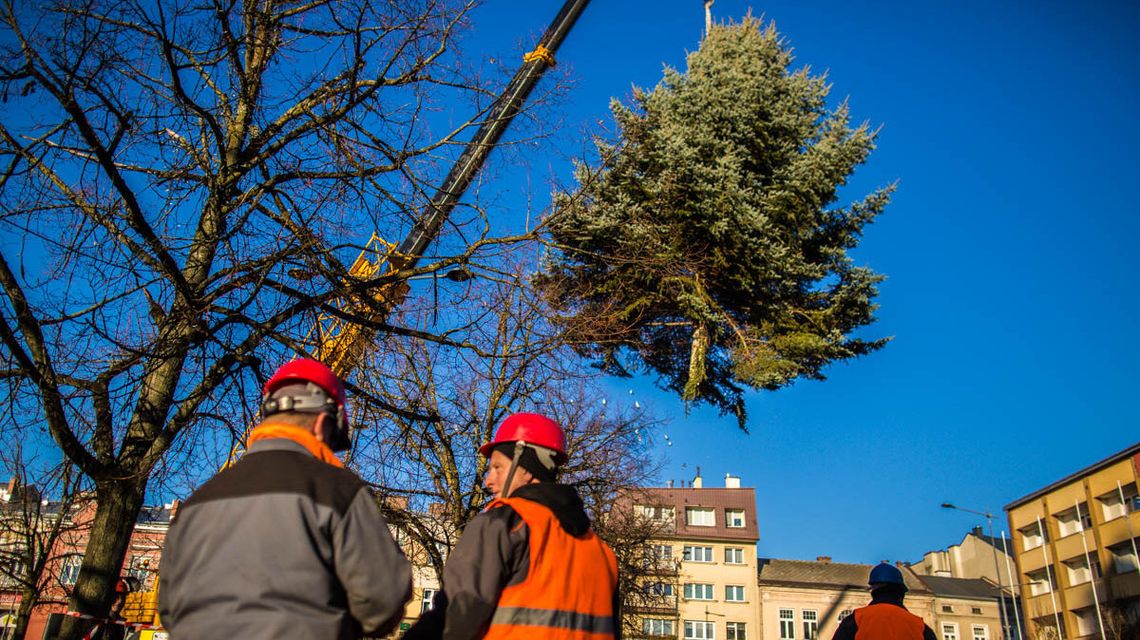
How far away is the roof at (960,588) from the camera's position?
57.7m

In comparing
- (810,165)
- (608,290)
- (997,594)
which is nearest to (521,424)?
(608,290)

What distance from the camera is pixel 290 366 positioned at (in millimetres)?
2908

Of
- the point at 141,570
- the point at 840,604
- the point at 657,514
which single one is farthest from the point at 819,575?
the point at 141,570

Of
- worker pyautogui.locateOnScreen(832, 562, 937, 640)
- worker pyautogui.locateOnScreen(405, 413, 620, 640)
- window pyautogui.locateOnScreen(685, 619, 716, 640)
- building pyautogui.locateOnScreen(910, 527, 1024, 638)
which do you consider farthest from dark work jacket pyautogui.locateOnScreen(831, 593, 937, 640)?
building pyautogui.locateOnScreen(910, 527, 1024, 638)

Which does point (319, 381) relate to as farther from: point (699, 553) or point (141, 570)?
point (699, 553)

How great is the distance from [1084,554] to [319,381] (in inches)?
2181

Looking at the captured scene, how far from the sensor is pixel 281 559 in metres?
2.44

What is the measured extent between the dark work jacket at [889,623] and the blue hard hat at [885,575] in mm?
119

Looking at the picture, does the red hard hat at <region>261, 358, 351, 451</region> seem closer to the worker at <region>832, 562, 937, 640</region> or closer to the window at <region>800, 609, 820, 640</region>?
the worker at <region>832, 562, 937, 640</region>

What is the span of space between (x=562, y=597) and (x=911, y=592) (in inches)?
2318

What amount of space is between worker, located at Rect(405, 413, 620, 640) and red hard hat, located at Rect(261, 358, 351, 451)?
1.85ft

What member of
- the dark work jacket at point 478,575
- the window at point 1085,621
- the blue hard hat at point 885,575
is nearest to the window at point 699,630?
the window at point 1085,621

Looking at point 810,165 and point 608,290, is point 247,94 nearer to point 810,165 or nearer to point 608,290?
point 608,290

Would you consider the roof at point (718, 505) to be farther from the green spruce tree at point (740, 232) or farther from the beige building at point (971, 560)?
the green spruce tree at point (740, 232)
